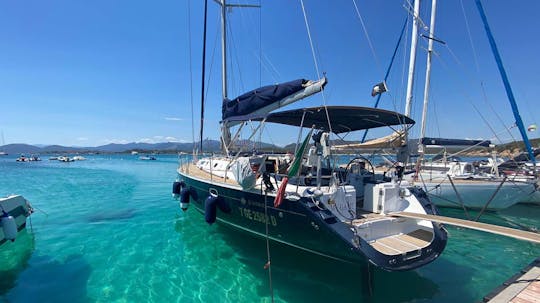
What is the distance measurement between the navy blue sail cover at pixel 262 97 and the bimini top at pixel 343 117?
0.83 m

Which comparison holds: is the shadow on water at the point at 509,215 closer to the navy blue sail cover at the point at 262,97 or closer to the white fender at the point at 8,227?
the navy blue sail cover at the point at 262,97

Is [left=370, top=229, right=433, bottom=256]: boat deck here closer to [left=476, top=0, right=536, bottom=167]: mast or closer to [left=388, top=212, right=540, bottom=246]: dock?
[left=388, top=212, right=540, bottom=246]: dock

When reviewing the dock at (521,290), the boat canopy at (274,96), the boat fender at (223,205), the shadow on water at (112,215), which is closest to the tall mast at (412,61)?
→ the boat canopy at (274,96)

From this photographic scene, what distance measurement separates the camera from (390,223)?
5809mm

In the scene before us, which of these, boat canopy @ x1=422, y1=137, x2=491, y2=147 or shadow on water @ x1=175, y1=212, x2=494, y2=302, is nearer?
shadow on water @ x1=175, y1=212, x2=494, y2=302

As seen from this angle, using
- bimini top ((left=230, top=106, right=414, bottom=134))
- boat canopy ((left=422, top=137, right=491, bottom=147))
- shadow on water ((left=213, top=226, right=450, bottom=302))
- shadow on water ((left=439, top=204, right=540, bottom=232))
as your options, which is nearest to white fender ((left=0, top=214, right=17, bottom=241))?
shadow on water ((left=213, top=226, right=450, bottom=302))

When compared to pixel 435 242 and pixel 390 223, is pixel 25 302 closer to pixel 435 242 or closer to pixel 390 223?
pixel 390 223

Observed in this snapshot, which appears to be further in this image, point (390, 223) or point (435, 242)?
point (390, 223)

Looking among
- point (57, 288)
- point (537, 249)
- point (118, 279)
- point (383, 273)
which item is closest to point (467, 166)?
point (537, 249)

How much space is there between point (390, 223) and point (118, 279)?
6.13 metres

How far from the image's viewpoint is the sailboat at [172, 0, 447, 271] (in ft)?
16.2

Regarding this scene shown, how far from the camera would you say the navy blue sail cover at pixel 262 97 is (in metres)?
7.98

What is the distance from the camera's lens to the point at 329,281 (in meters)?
5.98

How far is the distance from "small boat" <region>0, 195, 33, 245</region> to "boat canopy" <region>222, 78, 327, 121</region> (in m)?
5.77
